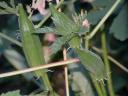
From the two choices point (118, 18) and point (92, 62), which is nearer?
point (92, 62)

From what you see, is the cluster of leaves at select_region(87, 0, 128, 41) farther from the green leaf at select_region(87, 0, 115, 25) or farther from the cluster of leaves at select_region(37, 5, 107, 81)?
the cluster of leaves at select_region(37, 5, 107, 81)

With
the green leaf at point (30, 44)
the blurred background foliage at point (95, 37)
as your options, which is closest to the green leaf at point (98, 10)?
the blurred background foliage at point (95, 37)

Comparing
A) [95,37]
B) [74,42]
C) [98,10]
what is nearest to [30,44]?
[74,42]

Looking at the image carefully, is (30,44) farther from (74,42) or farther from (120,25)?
(120,25)

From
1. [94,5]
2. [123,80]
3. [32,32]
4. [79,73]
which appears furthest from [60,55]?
[123,80]

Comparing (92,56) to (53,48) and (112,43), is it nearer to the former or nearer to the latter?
(53,48)

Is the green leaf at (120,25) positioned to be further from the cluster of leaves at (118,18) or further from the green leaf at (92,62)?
the green leaf at (92,62)
